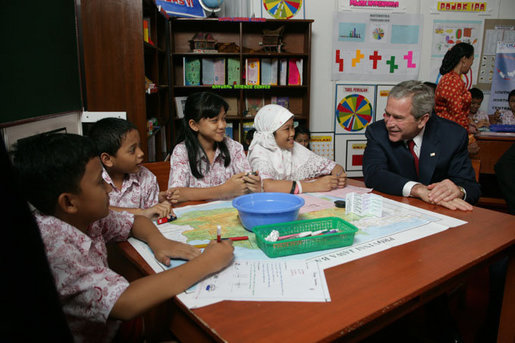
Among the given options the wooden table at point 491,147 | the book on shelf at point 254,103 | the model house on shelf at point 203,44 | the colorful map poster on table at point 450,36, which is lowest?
the wooden table at point 491,147

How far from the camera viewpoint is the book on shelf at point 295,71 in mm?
4090

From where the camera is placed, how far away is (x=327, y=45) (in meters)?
4.60

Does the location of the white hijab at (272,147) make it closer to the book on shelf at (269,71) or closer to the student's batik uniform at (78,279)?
the student's batik uniform at (78,279)

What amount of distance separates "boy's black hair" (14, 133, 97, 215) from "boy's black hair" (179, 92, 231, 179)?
101 centimetres

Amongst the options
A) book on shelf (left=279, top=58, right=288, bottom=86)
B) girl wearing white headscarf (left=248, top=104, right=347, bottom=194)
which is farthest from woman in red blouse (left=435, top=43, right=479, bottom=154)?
girl wearing white headscarf (left=248, top=104, right=347, bottom=194)

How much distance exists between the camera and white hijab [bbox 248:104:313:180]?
208 cm

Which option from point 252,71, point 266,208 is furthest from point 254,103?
point 266,208

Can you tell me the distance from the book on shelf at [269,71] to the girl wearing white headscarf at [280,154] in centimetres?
199

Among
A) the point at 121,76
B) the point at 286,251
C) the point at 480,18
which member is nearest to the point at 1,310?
the point at 286,251

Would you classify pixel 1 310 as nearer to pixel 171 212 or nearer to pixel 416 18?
pixel 171 212

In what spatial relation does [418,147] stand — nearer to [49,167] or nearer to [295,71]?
[49,167]

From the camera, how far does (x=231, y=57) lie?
402 cm

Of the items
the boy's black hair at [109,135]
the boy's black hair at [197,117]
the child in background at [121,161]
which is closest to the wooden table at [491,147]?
the boy's black hair at [197,117]

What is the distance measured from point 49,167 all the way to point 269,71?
350 centimetres
